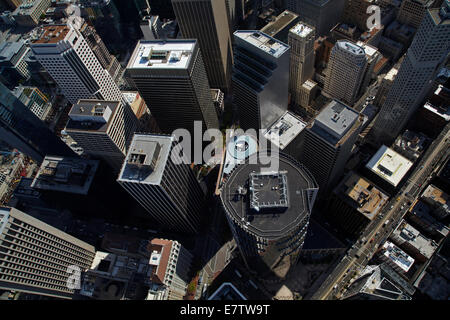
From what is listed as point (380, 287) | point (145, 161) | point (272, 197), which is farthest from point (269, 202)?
point (380, 287)

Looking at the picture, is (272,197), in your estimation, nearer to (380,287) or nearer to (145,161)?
(145,161)

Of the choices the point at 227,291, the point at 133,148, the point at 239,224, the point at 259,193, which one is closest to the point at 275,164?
the point at 259,193

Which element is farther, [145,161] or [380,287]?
[145,161]

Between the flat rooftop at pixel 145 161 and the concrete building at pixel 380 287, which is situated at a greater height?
the flat rooftop at pixel 145 161

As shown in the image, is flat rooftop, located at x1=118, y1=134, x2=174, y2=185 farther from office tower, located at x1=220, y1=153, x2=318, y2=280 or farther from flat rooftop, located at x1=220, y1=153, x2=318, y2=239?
office tower, located at x1=220, y1=153, x2=318, y2=280

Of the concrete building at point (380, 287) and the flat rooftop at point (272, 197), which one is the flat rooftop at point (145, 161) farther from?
the concrete building at point (380, 287)

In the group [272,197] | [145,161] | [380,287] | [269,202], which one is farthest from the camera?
[145,161]

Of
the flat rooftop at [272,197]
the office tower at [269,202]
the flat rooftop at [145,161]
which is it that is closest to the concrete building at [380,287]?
the office tower at [269,202]

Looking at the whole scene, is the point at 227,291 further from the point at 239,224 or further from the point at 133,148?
the point at 133,148
